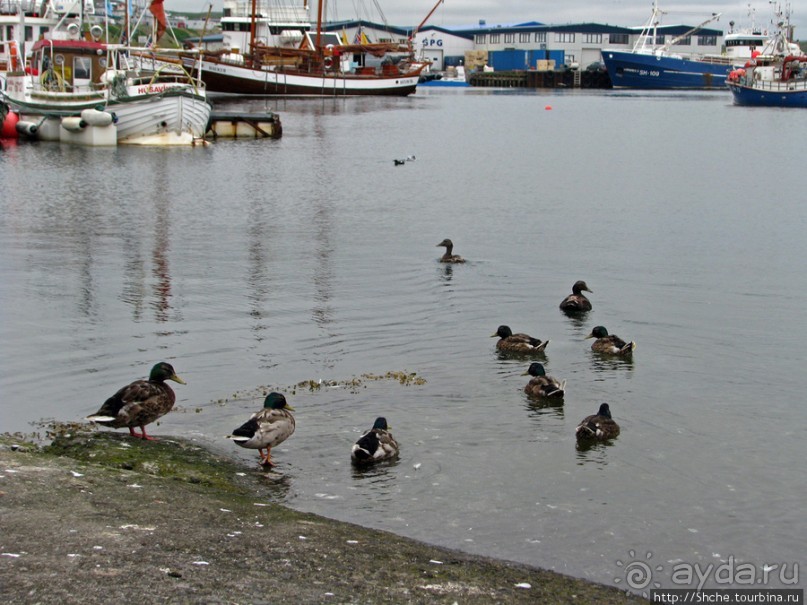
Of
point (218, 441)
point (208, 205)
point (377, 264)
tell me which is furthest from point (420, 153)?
point (218, 441)

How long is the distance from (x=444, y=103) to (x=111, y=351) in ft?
356

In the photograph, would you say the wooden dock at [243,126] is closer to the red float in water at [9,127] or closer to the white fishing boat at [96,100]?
the white fishing boat at [96,100]

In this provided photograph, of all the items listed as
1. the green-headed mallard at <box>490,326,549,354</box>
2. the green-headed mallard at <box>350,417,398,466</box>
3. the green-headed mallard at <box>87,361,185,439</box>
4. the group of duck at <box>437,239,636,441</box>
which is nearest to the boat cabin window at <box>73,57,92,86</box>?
the group of duck at <box>437,239,636,441</box>

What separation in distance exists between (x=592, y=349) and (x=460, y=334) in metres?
2.37

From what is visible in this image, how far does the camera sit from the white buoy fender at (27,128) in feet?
179

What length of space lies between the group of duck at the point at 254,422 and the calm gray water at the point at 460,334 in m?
0.28

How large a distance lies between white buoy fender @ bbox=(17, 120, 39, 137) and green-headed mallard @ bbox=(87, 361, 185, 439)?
46021mm

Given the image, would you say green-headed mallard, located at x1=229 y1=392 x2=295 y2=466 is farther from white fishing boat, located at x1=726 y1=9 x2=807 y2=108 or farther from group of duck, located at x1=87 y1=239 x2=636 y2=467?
white fishing boat, located at x1=726 y1=9 x2=807 y2=108

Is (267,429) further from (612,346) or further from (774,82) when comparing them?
(774,82)

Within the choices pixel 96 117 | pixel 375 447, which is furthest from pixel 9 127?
pixel 375 447

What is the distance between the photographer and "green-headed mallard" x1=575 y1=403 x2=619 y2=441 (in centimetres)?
1308

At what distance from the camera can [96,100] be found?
5350 cm

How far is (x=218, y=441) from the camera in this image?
1284 centimetres

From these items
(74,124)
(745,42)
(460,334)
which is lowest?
(460,334)
